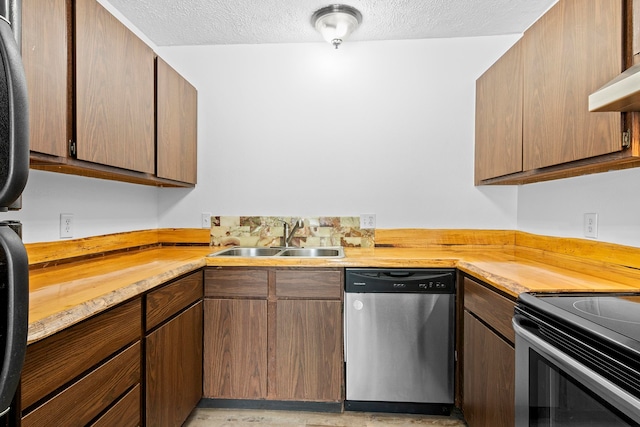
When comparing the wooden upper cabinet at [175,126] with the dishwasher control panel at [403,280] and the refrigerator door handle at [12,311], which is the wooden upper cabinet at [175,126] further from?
the refrigerator door handle at [12,311]

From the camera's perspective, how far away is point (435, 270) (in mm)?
2000

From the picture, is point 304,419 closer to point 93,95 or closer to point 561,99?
point 93,95

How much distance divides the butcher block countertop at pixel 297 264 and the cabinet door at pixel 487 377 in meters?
0.25

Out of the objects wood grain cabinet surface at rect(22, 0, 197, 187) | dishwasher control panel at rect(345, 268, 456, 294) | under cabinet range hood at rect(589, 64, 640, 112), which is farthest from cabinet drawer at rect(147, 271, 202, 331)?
under cabinet range hood at rect(589, 64, 640, 112)

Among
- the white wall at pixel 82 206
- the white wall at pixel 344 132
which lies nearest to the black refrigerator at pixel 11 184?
the white wall at pixel 82 206

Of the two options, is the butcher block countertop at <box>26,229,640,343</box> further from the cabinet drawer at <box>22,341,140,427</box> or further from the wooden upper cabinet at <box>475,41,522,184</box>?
the wooden upper cabinet at <box>475,41,522,184</box>

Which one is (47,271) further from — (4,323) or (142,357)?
(4,323)

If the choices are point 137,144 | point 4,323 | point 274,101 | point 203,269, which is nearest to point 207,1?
point 274,101

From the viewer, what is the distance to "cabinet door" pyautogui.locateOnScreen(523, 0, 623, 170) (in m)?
1.30

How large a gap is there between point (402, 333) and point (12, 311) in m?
A: 1.79

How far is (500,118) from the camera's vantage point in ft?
7.03

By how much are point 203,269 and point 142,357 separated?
2.17 feet

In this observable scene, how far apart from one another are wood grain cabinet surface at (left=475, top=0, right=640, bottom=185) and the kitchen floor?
141 centimetres

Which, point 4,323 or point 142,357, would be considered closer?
point 4,323
